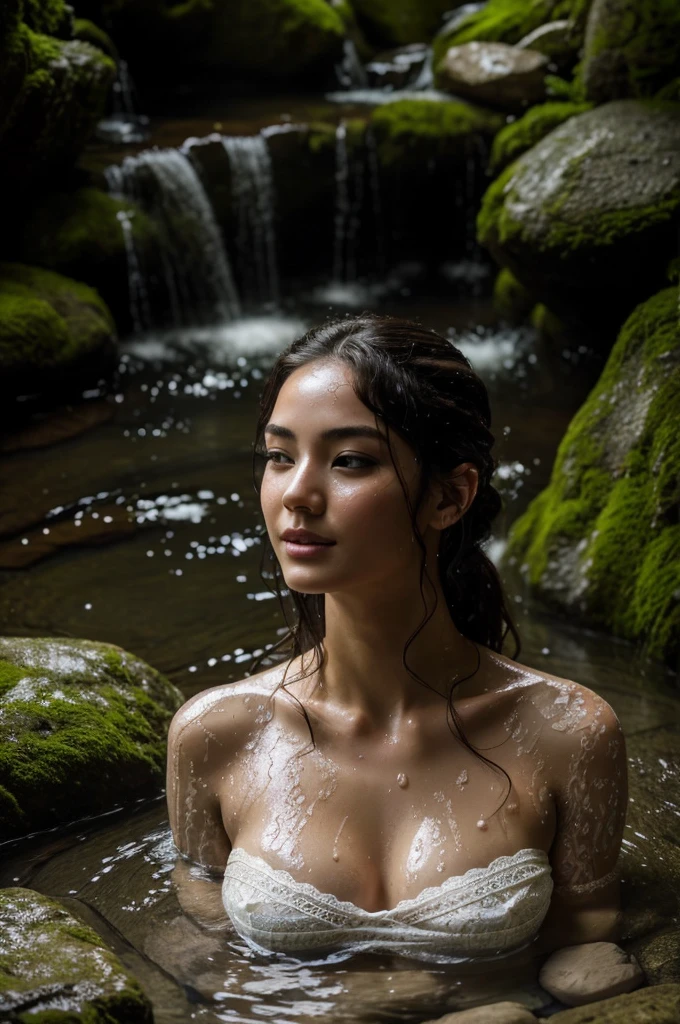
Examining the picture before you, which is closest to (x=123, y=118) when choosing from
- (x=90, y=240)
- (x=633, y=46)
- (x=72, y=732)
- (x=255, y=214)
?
(x=255, y=214)

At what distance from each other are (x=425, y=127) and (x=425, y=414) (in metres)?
10.5

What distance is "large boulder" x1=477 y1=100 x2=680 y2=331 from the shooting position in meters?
7.12

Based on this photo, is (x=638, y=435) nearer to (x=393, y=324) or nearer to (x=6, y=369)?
(x=393, y=324)

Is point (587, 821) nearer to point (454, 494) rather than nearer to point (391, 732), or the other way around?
point (391, 732)

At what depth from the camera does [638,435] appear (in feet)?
19.3

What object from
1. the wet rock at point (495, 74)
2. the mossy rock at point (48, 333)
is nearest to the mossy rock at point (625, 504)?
the mossy rock at point (48, 333)

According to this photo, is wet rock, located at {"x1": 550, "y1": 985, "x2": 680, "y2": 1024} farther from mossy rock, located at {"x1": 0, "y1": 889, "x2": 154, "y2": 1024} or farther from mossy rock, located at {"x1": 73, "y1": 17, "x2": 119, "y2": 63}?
mossy rock, located at {"x1": 73, "y1": 17, "x2": 119, "y2": 63}

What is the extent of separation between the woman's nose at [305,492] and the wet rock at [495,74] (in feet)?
33.1

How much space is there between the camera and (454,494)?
3012 millimetres

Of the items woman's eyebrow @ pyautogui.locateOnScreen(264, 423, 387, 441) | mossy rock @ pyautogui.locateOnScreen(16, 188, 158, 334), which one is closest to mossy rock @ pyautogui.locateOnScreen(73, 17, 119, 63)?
mossy rock @ pyautogui.locateOnScreen(16, 188, 158, 334)

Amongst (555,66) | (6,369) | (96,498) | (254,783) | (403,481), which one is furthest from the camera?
(555,66)

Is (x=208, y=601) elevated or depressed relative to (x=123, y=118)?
depressed

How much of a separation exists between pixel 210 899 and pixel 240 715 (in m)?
0.50

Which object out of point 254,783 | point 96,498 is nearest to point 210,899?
point 254,783
